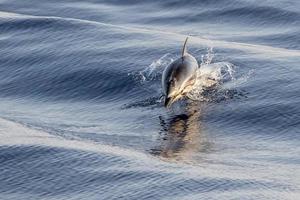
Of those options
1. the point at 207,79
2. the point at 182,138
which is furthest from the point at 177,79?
the point at 207,79

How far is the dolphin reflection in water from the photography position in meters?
24.9

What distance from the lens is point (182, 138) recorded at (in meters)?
26.4

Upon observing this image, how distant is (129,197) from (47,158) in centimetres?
340

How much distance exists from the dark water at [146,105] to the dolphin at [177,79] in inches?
20.9

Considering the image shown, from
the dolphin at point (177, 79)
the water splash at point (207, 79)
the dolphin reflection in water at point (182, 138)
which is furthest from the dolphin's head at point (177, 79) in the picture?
the water splash at point (207, 79)

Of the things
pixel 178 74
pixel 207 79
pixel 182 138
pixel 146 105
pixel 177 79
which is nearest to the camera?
pixel 182 138

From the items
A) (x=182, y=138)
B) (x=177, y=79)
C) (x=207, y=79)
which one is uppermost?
(x=177, y=79)

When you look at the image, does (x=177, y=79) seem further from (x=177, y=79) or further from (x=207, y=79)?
(x=207, y=79)

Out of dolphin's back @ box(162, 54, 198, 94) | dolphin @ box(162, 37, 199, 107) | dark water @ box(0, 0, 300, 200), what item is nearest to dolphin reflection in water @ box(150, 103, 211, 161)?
dark water @ box(0, 0, 300, 200)

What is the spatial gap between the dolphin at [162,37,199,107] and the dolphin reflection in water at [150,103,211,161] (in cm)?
53

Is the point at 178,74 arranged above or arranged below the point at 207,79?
above

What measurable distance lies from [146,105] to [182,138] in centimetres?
320

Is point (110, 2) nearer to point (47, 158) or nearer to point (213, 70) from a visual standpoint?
point (213, 70)

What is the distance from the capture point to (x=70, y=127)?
27.8m
